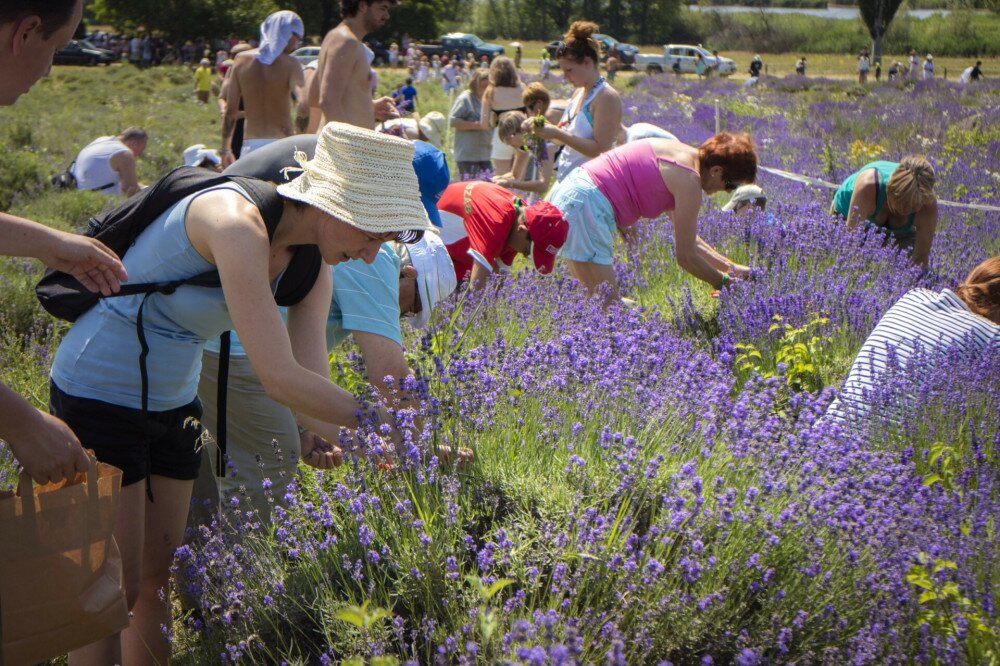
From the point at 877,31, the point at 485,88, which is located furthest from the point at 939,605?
the point at 877,31

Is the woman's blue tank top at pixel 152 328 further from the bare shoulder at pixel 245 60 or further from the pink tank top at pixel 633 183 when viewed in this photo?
the bare shoulder at pixel 245 60

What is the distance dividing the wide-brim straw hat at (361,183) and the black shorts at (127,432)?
64 cm

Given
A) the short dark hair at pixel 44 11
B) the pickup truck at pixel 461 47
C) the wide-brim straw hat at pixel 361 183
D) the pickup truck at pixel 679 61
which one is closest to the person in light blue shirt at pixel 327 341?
the wide-brim straw hat at pixel 361 183

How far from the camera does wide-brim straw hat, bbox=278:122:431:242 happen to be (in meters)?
2.27

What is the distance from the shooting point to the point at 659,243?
20.6 feet

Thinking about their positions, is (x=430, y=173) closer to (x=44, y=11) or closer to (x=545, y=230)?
(x=545, y=230)

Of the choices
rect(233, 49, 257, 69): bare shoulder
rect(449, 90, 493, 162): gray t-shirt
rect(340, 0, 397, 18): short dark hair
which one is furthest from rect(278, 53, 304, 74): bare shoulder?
rect(449, 90, 493, 162): gray t-shirt

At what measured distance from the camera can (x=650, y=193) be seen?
4.82m

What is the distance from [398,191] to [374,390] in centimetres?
48

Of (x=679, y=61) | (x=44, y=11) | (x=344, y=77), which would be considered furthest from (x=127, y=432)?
(x=679, y=61)

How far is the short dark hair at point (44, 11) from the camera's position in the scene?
1717 millimetres

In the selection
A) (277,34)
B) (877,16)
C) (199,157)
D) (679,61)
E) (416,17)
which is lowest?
(679,61)

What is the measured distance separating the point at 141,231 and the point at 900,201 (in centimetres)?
432

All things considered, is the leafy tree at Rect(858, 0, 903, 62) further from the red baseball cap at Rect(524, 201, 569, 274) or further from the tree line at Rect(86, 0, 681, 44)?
the red baseball cap at Rect(524, 201, 569, 274)
